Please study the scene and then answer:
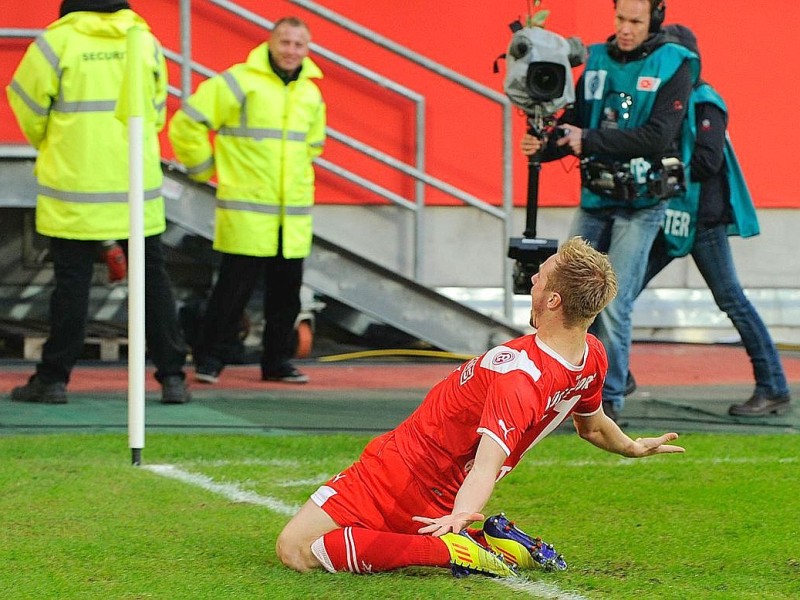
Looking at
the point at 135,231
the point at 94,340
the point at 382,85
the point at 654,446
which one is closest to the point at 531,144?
the point at 135,231

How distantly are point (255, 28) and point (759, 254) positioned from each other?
4.16m

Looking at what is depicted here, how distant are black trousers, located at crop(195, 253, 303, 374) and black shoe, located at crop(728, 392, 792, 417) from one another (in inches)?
106

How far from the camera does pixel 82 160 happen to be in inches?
307

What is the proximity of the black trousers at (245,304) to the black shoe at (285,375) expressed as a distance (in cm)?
2

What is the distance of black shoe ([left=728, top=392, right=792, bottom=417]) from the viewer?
776 centimetres

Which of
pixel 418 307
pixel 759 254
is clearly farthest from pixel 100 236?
pixel 759 254

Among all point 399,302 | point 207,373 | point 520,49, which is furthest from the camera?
point 399,302

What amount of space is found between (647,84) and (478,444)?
3.26 metres

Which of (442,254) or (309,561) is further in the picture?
(442,254)

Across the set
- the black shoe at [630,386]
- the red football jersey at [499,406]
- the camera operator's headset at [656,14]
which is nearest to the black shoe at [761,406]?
the black shoe at [630,386]

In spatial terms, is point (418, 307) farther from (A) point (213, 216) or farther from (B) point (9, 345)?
(B) point (9, 345)

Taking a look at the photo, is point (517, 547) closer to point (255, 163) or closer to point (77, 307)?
point (77, 307)

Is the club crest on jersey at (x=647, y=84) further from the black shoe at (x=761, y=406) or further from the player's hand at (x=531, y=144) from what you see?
the black shoe at (x=761, y=406)

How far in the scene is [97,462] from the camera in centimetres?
640
